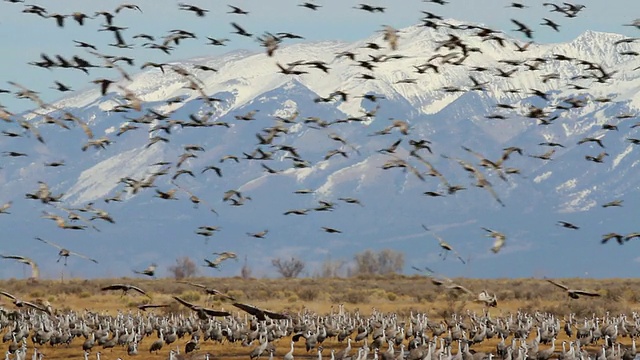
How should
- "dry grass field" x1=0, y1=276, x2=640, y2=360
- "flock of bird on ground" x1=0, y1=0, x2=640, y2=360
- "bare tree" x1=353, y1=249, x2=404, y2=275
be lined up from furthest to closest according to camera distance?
"bare tree" x1=353, y1=249, x2=404, y2=275 < "dry grass field" x1=0, y1=276, x2=640, y2=360 < "flock of bird on ground" x1=0, y1=0, x2=640, y2=360

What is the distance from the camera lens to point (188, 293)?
250ft

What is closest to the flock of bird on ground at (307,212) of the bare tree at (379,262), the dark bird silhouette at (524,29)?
the dark bird silhouette at (524,29)

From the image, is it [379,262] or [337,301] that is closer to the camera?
[337,301]

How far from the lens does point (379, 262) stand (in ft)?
560

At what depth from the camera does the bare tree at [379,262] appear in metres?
160

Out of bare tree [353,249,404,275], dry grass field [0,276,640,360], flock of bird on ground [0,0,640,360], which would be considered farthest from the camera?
bare tree [353,249,404,275]

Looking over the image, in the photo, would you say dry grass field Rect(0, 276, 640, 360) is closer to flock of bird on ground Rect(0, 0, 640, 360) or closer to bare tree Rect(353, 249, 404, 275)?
flock of bird on ground Rect(0, 0, 640, 360)

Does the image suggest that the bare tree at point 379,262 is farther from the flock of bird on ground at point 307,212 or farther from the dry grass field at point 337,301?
the flock of bird on ground at point 307,212

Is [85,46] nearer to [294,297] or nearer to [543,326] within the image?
[543,326]

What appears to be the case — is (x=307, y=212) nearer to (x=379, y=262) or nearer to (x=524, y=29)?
(x=524, y=29)

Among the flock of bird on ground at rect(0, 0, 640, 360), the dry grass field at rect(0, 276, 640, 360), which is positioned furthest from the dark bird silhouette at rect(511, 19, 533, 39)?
the dry grass field at rect(0, 276, 640, 360)

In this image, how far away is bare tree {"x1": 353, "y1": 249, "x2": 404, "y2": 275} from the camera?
160 meters

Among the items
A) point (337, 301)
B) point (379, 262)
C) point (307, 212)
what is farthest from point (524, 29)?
point (379, 262)

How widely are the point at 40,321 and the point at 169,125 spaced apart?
17.5 metres
